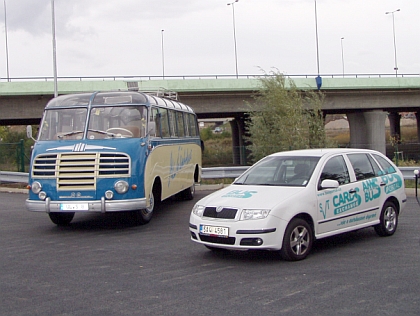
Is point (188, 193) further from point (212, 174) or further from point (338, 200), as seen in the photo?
point (338, 200)

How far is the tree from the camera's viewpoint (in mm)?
26547

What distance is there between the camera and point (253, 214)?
306 inches

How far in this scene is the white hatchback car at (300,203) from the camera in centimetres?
778

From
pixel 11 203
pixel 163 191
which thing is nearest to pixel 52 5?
pixel 11 203

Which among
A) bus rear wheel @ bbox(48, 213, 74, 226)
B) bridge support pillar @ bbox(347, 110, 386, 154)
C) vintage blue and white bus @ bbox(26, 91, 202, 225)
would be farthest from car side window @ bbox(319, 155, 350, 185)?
Answer: bridge support pillar @ bbox(347, 110, 386, 154)

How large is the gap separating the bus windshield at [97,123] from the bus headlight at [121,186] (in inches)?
44.6

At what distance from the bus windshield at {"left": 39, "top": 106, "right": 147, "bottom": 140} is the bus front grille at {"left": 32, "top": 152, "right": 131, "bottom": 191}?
0.67 metres

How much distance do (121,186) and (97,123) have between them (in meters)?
1.62

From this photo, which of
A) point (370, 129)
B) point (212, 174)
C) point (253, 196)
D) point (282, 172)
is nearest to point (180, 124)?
point (212, 174)

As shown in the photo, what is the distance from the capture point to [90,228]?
11938 millimetres

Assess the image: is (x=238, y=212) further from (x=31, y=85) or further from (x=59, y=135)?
(x=31, y=85)

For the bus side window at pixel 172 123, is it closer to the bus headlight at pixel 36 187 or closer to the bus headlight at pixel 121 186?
the bus headlight at pixel 121 186

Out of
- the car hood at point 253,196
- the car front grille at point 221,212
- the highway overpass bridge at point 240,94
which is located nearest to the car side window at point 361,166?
the car hood at point 253,196

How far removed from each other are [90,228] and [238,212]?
5003mm
